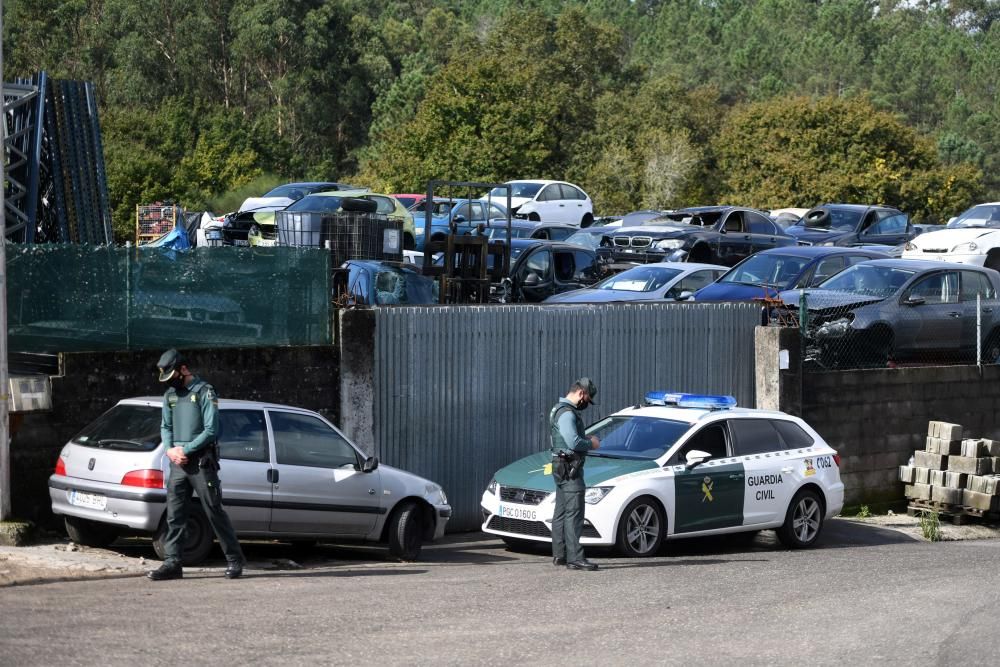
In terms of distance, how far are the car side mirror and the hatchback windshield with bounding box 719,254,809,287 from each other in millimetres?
7649

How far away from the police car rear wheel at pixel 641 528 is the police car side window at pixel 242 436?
377 centimetres

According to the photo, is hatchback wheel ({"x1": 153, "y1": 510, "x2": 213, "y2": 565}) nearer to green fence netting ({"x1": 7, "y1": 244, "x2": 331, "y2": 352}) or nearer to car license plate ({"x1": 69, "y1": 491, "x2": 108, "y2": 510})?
car license plate ({"x1": 69, "y1": 491, "x2": 108, "y2": 510})

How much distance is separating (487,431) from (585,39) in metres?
53.9

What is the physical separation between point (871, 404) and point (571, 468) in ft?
28.1

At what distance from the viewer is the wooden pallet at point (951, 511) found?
19344mm

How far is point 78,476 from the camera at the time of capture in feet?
38.3

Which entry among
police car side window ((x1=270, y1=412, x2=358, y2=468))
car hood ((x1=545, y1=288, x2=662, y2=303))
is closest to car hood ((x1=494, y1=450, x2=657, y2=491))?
police car side window ((x1=270, y1=412, x2=358, y2=468))

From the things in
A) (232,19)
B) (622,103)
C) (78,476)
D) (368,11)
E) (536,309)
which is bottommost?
(78,476)

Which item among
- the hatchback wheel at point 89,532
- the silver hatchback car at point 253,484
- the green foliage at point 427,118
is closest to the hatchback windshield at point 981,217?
the silver hatchback car at point 253,484

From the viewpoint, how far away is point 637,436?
14.9m

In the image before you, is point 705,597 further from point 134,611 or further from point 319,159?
point 319,159

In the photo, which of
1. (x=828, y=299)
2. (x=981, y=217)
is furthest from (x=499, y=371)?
(x=981, y=217)

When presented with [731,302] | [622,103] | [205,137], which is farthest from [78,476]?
[622,103]

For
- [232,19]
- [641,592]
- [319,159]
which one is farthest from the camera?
[319,159]
